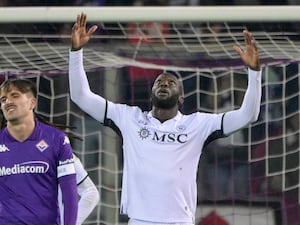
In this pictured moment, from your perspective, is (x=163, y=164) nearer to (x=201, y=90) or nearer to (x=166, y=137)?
(x=166, y=137)

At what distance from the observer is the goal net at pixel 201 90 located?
703cm

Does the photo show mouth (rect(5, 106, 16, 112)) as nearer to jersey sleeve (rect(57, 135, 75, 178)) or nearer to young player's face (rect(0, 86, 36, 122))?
young player's face (rect(0, 86, 36, 122))

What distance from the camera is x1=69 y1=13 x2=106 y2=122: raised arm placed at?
5.59m

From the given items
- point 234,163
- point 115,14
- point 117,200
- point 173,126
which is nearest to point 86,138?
point 117,200

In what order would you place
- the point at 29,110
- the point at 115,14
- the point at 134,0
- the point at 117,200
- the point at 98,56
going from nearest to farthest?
the point at 29,110 → the point at 115,14 → the point at 98,56 → the point at 117,200 → the point at 134,0

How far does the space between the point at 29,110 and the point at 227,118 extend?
0.93 m

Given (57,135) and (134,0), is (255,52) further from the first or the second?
(134,0)

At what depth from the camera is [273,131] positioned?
756 cm

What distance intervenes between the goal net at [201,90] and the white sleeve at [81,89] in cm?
114

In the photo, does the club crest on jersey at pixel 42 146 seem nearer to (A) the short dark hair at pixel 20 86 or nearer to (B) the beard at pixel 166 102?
(A) the short dark hair at pixel 20 86

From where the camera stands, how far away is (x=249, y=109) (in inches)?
215

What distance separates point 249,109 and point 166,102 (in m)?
0.39

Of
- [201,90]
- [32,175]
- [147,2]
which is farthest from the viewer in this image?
[147,2]

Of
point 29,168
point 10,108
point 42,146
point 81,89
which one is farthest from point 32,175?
point 81,89
